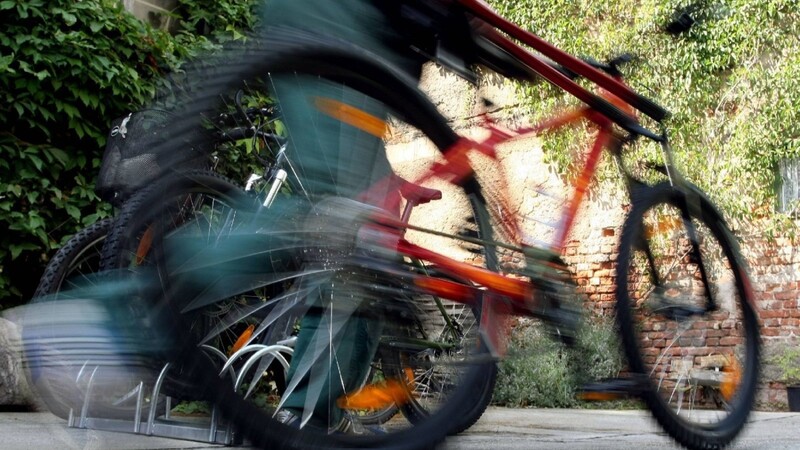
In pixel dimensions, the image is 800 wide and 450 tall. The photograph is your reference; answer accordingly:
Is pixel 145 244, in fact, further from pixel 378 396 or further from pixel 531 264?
pixel 531 264

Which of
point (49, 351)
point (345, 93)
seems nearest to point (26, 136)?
point (49, 351)

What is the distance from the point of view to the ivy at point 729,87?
25.1 feet

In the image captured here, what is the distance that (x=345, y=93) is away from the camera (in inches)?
70.4

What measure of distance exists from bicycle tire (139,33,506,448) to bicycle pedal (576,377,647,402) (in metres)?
0.32

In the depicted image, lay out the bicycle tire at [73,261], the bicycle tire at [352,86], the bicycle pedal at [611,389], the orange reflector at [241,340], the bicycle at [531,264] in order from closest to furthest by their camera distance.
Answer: the bicycle tire at [352,86] < the bicycle at [531,264] < the bicycle pedal at [611,389] < the orange reflector at [241,340] < the bicycle tire at [73,261]

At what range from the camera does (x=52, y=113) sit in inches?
204

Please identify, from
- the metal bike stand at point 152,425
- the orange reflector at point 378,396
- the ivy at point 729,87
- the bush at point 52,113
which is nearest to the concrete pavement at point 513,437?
the metal bike stand at point 152,425

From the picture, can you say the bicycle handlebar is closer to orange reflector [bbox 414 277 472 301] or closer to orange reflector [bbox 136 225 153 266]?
orange reflector [bbox 136 225 153 266]

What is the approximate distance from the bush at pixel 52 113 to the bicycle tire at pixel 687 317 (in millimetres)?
3168

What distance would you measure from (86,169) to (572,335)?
390cm

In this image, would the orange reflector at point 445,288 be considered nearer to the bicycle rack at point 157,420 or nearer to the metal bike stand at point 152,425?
the bicycle rack at point 157,420

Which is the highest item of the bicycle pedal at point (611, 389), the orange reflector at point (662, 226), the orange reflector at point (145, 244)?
the orange reflector at point (662, 226)

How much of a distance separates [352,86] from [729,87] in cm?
701

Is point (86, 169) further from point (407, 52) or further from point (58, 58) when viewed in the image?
point (407, 52)
